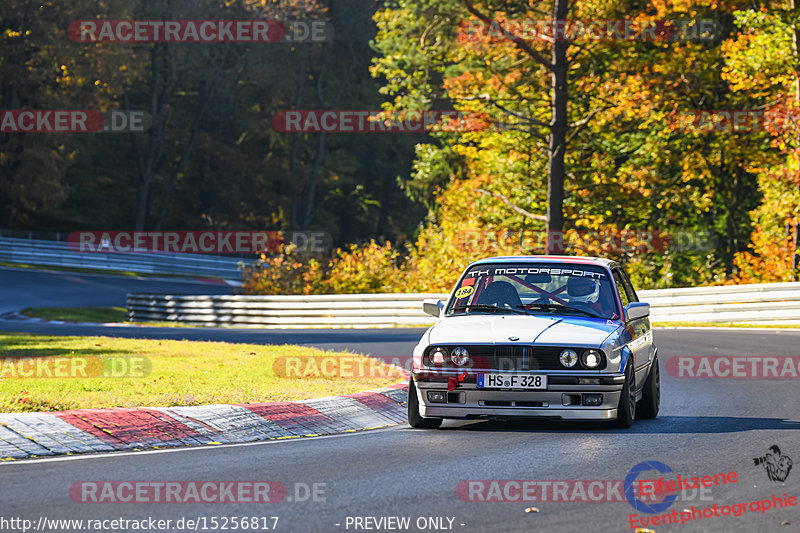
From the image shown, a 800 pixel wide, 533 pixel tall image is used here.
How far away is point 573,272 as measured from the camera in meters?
11.6

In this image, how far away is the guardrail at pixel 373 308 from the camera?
25.7m

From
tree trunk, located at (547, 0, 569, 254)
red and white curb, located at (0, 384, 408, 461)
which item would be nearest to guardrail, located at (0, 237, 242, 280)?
tree trunk, located at (547, 0, 569, 254)

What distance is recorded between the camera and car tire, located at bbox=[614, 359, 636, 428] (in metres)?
10.4

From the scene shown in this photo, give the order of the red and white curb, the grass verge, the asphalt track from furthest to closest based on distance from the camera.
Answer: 1. the grass verge
2. the red and white curb
3. the asphalt track

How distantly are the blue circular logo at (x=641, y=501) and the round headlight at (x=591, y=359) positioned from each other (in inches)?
60.7

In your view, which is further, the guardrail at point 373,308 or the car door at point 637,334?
the guardrail at point 373,308

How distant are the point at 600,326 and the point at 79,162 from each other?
6252 centimetres

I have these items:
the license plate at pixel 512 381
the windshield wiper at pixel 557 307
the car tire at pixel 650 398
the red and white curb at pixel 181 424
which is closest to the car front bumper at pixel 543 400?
the license plate at pixel 512 381

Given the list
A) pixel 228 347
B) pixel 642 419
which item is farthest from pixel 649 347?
pixel 228 347

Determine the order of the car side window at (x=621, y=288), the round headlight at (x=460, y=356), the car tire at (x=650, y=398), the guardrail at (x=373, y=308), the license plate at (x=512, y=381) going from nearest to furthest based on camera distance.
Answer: the license plate at (x=512, y=381) < the round headlight at (x=460, y=356) < the car tire at (x=650, y=398) < the car side window at (x=621, y=288) < the guardrail at (x=373, y=308)

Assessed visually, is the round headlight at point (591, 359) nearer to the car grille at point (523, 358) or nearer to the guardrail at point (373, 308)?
the car grille at point (523, 358)

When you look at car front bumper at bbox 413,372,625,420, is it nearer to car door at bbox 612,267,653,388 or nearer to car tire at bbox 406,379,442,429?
car tire at bbox 406,379,442,429

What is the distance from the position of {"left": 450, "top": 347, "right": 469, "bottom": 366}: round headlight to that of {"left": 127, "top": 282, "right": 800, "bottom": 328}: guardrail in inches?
656

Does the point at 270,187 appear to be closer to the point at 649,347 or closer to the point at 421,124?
the point at 421,124
